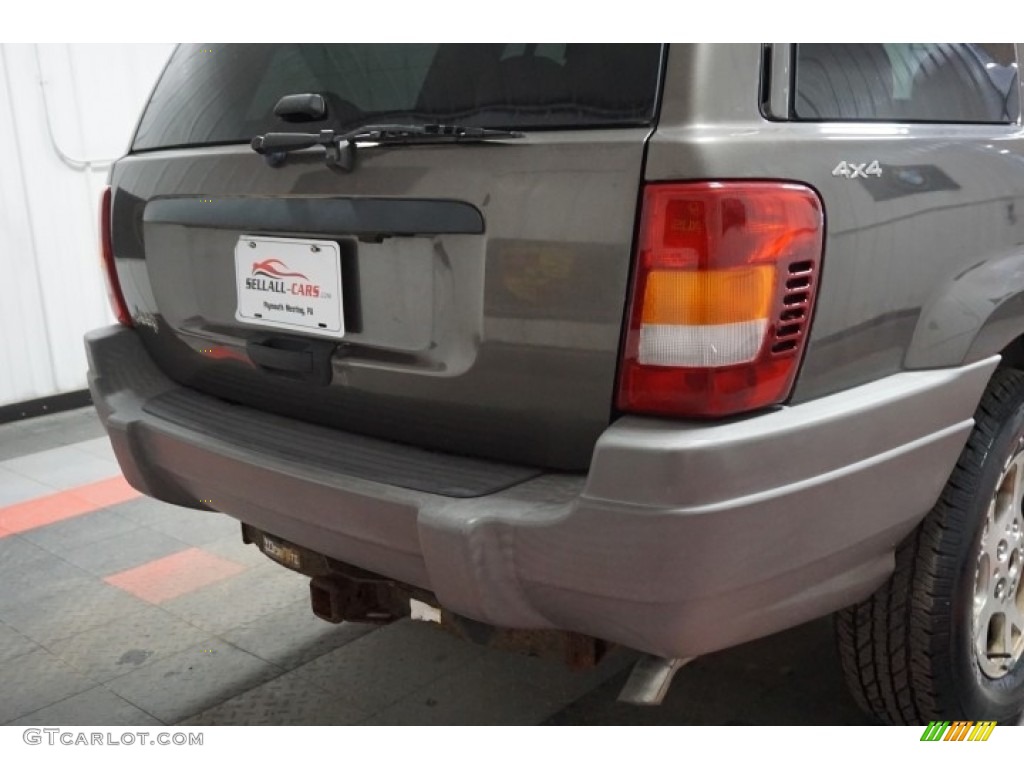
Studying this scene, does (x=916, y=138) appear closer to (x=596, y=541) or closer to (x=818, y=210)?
(x=818, y=210)

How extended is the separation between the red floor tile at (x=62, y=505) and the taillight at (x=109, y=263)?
1.61 metres

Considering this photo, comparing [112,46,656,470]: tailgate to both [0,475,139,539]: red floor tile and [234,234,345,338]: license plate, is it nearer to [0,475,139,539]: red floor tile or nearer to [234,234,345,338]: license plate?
[234,234,345,338]: license plate

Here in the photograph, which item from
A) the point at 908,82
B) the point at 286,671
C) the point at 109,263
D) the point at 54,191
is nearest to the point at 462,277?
the point at 908,82

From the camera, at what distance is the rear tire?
→ 186 centimetres

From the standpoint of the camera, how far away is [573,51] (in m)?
1.55

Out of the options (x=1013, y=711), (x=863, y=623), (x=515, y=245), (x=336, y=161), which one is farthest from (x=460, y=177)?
(x=1013, y=711)

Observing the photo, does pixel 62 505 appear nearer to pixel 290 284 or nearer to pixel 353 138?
pixel 290 284

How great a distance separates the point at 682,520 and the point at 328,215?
2.85 feet

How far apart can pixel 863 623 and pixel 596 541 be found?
84cm

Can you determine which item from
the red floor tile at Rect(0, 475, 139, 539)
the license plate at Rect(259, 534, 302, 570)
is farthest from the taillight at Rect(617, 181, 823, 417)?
the red floor tile at Rect(0, 475, 139, 539)

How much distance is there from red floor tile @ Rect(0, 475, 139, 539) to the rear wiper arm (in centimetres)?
240

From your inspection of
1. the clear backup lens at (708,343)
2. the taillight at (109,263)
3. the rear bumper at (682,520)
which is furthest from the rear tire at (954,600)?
the taillight at (109,263)

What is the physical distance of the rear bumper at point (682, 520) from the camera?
54.9 inches

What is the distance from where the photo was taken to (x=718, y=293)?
4.59 ft
